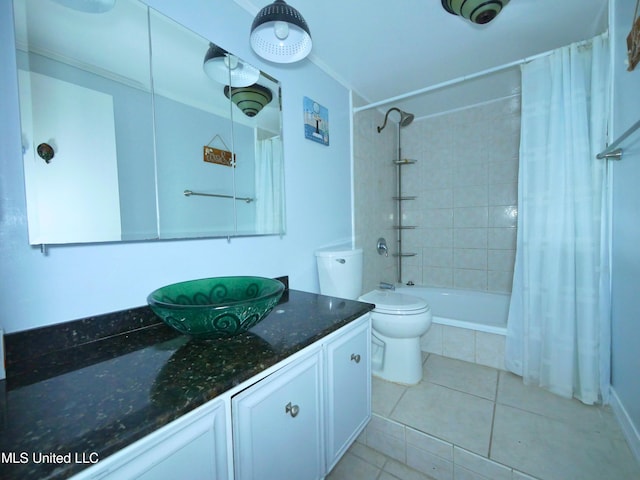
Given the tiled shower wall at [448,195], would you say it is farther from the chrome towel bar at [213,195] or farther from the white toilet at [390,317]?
the chrome towel bar at [213,195]

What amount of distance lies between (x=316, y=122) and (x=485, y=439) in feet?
6.29

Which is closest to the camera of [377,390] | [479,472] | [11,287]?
[11,287]

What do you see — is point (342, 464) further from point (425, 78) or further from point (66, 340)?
point (425, 78)

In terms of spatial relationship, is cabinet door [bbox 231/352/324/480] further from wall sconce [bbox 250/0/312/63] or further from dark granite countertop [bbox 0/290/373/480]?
wall sconce [bbox 250/0/312/63]

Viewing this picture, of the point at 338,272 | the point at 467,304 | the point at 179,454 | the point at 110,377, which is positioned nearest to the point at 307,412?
the point at 179,454

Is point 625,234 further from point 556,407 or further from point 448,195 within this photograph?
point 448,195

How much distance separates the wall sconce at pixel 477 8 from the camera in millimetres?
1206

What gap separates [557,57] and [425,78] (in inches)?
31.9

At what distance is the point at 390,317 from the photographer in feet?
5.34


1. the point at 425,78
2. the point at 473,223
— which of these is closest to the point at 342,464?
the point at 473,223

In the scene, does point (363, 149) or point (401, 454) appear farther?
point (363, 149)

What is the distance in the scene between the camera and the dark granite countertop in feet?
1.42

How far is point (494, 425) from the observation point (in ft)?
4.29

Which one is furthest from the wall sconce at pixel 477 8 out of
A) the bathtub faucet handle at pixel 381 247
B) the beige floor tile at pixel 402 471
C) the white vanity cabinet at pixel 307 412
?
the beige floor tile at pixel 402 471
